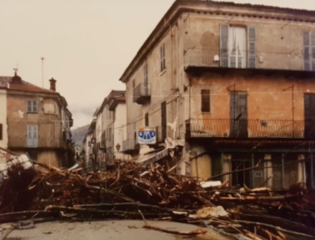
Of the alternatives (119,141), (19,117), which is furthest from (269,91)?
(19,117)

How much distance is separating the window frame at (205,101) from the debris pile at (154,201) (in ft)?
39.2

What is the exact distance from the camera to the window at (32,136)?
3900 cm

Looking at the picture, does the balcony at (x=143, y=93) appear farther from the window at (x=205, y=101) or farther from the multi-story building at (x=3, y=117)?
the multi-story building at (x=3, y=117)

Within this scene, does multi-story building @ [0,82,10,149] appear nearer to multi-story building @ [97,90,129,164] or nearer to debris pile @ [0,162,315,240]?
multi-story building @ [97,90,129,164]

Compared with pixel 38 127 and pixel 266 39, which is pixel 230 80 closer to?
pixel 266 39

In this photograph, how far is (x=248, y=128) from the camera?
72.3ft

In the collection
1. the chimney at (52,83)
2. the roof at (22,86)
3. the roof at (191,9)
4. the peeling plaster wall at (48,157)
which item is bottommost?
the peeling plaster wall at (48,157)

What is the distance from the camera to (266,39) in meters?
22.5

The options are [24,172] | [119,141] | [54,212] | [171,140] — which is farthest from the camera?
[119,141]

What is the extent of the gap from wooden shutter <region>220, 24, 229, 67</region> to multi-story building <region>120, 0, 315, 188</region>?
5 cm

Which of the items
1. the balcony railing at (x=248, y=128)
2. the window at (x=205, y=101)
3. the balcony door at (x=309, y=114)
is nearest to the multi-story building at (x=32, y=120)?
the balcony railing at (x=248, y=128)

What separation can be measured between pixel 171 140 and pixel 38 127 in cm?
2220

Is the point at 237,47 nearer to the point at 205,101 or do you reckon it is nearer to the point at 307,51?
the point at 205,101

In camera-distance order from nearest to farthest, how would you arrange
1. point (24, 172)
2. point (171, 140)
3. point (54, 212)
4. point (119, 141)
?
point (54, 212)
point (24, 172)
point (171, 140)
point (119, 141)
